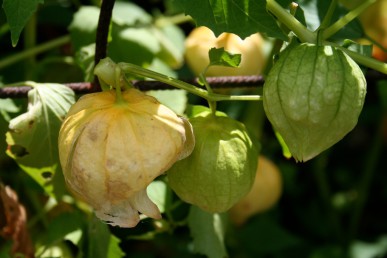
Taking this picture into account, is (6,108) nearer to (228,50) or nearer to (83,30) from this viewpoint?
(83,30)

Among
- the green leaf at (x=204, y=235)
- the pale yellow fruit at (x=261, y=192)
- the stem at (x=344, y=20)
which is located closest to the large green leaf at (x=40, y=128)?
the green leaf at (x=204, y=235)

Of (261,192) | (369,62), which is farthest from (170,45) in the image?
(369,62)

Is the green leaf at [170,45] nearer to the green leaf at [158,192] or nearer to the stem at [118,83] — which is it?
the green leaf at [158,192]


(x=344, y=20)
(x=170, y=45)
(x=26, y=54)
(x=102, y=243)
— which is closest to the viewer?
(x=344, y=20)

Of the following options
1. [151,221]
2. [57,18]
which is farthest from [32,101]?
[57,18]

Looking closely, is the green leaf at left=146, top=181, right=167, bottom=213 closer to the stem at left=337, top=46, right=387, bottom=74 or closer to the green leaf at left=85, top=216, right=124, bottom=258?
the green leaf at left=85, top=216, right=124, bottom=258

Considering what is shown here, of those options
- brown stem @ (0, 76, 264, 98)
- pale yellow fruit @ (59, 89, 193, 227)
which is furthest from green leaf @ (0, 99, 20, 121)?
pale yellow fruit @ (59, 89, 193, 227)
